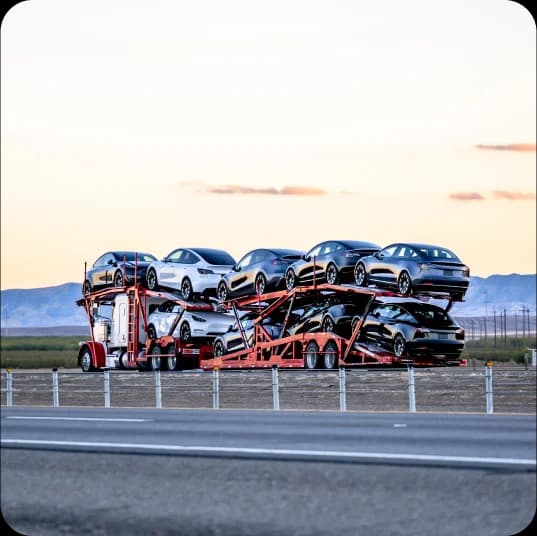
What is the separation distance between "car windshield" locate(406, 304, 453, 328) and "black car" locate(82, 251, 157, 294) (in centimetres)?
1207

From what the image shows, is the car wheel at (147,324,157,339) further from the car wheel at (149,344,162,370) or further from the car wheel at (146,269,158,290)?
the car wheel at (146,269,158,290)

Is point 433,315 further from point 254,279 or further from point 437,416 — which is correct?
point 437,416

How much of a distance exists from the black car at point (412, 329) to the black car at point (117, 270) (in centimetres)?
1069

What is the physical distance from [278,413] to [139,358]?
18.9 m

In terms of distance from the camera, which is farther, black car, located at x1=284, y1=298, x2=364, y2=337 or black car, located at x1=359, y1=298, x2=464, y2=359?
black car, located at x1=284, y1=298, x2=364, y2=337

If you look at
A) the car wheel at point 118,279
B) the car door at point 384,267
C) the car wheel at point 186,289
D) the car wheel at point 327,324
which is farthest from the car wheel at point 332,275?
the car wheel at point 118,279

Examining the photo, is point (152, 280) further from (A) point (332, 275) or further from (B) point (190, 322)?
(A) point (332, 275)

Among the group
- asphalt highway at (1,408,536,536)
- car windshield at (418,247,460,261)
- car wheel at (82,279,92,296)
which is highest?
car windshield at (418,247,460,261)

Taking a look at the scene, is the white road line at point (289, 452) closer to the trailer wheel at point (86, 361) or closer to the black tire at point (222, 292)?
the black tire at point (222, 292)

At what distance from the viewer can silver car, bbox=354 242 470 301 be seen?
3309 centimetres

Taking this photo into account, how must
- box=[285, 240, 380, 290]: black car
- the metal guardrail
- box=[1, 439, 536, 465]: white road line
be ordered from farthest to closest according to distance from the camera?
box=[285, 240, 380, 290]: black car, the metal guardrail, box=[1, 439, 536, 465]: white road line

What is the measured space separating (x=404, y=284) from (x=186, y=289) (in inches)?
400

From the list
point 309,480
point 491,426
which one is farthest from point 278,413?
point 309,480

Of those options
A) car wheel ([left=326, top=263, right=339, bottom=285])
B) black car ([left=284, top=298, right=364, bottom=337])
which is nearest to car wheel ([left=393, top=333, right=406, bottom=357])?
black car ([left=284, top=298, right=364, bottom=337])
